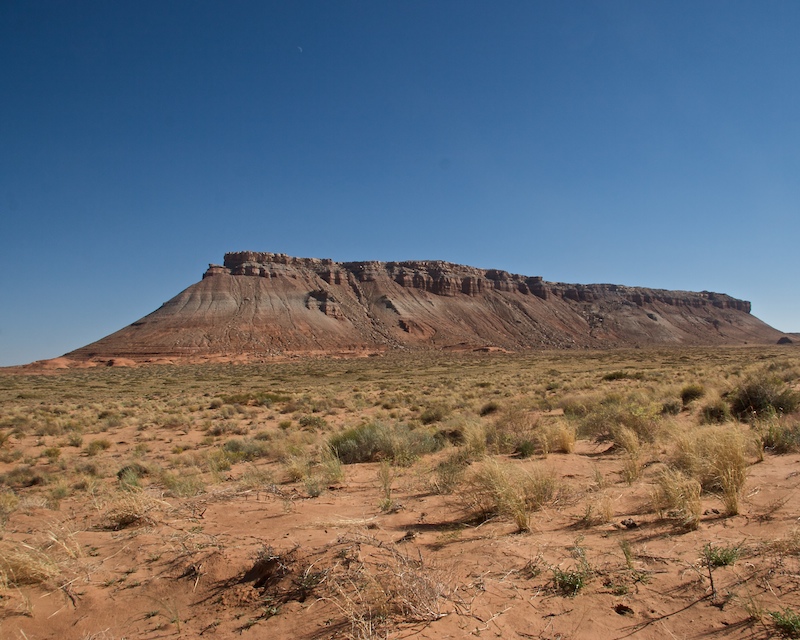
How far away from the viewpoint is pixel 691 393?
13.9 metres

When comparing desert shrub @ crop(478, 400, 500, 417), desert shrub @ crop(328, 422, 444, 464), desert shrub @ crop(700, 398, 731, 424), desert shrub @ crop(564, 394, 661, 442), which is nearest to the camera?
desert shrub @ crop(564, 394, 661, 442)

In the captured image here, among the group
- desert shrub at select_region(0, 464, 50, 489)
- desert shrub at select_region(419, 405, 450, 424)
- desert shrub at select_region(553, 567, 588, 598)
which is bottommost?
desert shrub at select_region(0, 464, 50, 489)

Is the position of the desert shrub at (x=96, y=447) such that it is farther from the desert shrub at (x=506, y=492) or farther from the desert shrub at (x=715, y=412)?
the desert shrub at (x=715, y=412)

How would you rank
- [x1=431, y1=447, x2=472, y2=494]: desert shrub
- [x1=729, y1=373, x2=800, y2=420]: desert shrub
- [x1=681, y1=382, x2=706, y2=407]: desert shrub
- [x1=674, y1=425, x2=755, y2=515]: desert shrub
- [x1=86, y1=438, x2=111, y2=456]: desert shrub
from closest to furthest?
[x1=674, y1=425, x2=755, y2=515]: desert shrub
[x1=431, y1=447, x2=472, y2=494]: desert shrub
[x1=729, y1=373, x2=800, y2=420]: desert shrub
[x1=86, y1=438, x2=111, y2=456]: desert shrub
[x1=681, y1=382, x2=706, y2=407]: desert shrub

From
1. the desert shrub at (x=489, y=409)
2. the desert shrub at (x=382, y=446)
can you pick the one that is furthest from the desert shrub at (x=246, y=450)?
the desert shrub at (x=489, y=409)

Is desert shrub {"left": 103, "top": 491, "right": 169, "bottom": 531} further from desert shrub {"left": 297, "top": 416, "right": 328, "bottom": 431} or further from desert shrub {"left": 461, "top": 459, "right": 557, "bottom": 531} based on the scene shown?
desert shrub {"left": 297, "top": 416, "right": 328, "bottom": 431}

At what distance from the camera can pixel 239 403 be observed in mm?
22016

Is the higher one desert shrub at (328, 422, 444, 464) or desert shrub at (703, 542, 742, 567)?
desert shrub at (703, 542, 742, 567)

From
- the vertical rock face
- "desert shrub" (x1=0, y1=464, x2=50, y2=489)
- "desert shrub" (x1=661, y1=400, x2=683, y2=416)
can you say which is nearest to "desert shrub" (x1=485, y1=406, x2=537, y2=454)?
"desert shrub" (x1=661, y1=400, x2=683, y2=416)

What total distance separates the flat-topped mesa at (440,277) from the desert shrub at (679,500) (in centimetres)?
9952

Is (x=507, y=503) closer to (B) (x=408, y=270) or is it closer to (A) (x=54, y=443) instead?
(A) (x=54, y=443)

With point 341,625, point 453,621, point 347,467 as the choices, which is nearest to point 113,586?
point 341,625

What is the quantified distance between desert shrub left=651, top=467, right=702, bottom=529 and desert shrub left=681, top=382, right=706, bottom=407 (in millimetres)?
9829

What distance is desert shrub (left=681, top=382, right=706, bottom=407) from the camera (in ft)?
44.0
